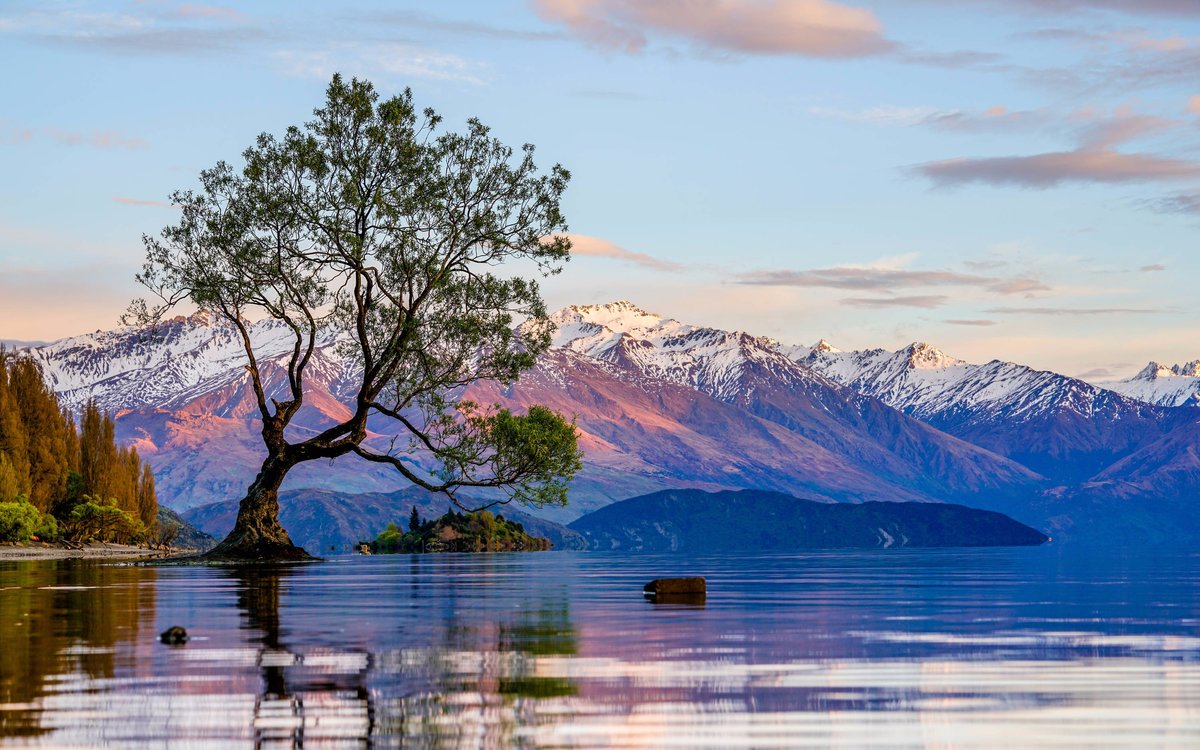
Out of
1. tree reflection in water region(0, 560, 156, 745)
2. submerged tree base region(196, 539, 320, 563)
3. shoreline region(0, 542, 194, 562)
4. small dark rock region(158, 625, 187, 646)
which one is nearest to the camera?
tree reflection in water region(0, 560, 156, 745)

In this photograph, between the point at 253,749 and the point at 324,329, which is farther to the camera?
the point at 324,329

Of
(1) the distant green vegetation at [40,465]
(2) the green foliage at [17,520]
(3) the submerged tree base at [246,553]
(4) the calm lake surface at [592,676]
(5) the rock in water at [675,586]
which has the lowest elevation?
(4) the calm lake surface at [592,676]

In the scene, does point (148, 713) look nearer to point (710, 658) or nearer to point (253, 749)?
point (253, 749)

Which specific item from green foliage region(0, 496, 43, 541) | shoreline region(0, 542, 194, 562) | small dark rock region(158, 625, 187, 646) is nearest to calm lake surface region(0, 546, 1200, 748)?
small dark rock region(158, 625, 187, 646)

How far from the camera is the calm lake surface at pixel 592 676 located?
19969mm

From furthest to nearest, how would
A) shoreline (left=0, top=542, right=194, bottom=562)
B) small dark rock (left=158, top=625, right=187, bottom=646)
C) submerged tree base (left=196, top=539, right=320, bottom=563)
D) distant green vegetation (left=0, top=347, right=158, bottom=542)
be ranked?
1. distant green vegetation (left=0, top=347, right=158, bottom=542)
2. shoreline (left=0, top=542, right=194, bottom=562)
3. submerged tree base (left=196, top=539, right=320, bottom=563)
4. small dark rock (left=158, top=625, right=187, bottom=646)

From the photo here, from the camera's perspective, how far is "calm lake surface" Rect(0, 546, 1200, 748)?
20.0 metres

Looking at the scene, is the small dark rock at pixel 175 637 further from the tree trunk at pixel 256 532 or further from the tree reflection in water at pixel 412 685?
the tree trunk at pixel 256 532

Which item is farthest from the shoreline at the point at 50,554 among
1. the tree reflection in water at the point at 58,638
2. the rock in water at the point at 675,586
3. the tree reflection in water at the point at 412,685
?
the tree reflection in water at the point at 412,685

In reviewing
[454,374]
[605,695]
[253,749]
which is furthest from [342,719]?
[454,374]

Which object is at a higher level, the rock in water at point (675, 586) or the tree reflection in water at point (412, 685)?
the rock in water at point (675, 586)

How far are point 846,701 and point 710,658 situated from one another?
746 cm

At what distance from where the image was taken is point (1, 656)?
29.7 meters

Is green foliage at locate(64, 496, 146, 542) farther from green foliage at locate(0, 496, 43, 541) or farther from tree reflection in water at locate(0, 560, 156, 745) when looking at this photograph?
tree reflection in water at locate(0, 560, 156, 745)
